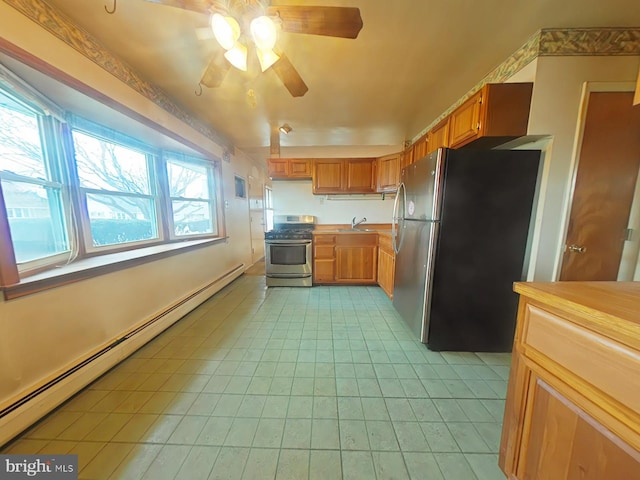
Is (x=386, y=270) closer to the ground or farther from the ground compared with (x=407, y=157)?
closer to the ground

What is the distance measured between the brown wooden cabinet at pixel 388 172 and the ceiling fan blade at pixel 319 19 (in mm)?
2416

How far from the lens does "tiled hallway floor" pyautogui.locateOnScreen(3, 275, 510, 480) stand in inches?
41.1

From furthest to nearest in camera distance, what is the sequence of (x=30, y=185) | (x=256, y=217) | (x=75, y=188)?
(x=256, y=217) < (x=75, y=188) < (x=30, y=185)

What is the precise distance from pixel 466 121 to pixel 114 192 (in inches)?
119

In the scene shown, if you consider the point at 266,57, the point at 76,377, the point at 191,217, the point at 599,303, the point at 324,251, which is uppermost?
the point at 266,57

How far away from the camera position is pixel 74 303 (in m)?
1.44

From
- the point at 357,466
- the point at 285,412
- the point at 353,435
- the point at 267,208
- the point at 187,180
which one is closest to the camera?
the point at 357,466

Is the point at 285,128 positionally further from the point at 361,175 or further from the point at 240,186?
the point at 240,186

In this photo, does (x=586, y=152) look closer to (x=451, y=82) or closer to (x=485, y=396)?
(x=451, y=82)

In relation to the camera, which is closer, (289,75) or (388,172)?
(289,75)

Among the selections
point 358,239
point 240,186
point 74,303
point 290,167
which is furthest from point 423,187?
point 240,186

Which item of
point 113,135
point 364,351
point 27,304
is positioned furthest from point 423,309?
point 113,135

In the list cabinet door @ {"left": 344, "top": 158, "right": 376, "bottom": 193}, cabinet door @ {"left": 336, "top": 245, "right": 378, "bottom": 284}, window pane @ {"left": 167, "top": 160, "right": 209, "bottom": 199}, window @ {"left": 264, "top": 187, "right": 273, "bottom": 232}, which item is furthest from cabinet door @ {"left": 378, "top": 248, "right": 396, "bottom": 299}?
window @ {"left": 264, "top": 187, "right": 273, "bottom": 232}

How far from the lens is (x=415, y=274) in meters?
2.05
